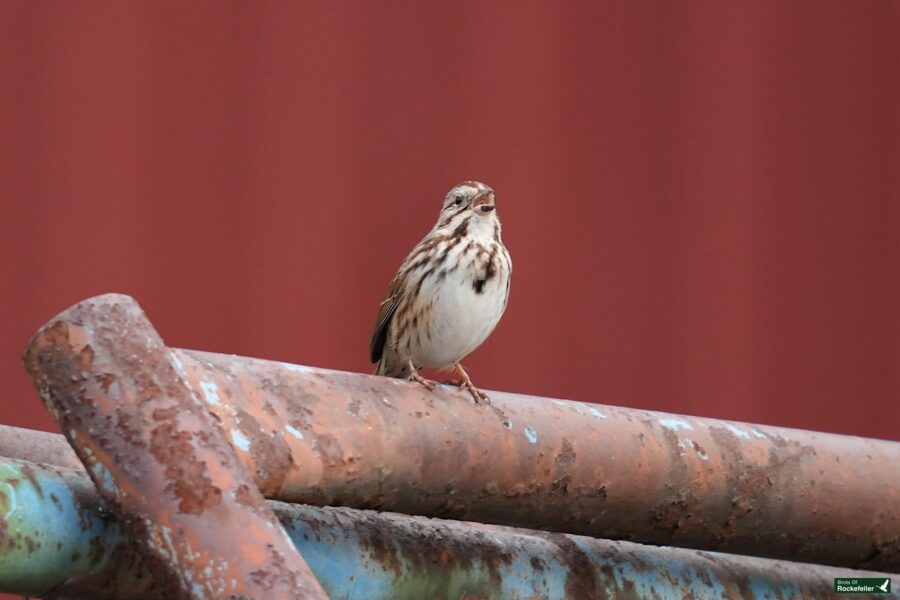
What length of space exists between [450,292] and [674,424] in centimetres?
173

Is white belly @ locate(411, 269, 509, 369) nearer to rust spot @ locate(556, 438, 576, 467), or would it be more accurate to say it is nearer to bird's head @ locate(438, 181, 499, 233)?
bird's head @ locate(438, 181, 499, 233)

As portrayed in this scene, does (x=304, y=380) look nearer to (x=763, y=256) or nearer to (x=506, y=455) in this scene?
(x=506, y=455)

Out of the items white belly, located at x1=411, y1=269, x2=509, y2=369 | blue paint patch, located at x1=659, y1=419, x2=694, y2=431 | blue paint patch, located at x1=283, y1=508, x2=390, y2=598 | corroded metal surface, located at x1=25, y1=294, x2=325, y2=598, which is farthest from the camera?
white belly, located at x1=411, y1=269, x2=509, y2=369

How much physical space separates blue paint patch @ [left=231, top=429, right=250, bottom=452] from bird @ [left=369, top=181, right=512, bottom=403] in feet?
6.78

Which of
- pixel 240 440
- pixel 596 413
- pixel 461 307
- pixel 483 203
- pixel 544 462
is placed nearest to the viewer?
pixel 240 440

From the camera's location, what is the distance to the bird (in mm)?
3658

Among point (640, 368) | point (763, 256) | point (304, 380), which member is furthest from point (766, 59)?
point (304, 380)

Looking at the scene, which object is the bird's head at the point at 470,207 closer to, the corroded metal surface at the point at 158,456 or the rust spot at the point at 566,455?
the rust spot at the point at 566,455

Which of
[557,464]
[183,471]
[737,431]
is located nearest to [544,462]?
[557,464]

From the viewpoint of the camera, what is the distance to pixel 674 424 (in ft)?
6.45

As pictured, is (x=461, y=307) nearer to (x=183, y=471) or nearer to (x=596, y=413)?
(x=596, y=413)

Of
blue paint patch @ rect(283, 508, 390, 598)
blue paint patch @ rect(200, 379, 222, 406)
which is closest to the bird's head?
blue paint patch @ rect(283, 508, 390, 598)

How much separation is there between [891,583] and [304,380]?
1.19 meters

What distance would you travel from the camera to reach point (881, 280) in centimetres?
563
